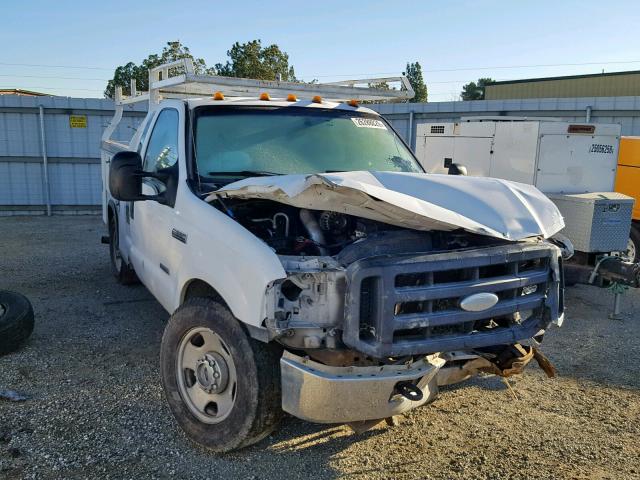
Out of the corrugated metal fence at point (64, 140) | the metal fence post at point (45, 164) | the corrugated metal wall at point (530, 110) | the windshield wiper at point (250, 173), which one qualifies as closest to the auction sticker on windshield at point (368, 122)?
the windshield wiper at point (250, 173)

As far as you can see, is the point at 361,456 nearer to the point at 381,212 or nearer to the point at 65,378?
the point at 381,212

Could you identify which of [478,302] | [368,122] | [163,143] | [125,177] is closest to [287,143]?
[368,122]

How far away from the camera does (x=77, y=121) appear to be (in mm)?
13891

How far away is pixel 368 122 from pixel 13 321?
352 centimetres

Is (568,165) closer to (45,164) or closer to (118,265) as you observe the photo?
(118,265)

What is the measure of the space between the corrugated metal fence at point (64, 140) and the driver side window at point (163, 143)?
8.99m

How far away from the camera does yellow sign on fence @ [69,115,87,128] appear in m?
13.9

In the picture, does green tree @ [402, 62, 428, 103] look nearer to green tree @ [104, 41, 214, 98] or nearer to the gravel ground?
green tree @ [104, 41, 214, 98]

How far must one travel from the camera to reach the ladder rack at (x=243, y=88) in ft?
16.3

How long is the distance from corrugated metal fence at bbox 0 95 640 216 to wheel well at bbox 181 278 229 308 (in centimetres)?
1063

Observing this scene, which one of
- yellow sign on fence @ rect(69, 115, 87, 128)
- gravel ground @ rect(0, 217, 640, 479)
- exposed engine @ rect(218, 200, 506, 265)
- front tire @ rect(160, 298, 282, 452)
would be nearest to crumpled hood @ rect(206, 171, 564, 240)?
exposed engine @ rect(218, 200, 506, 265)

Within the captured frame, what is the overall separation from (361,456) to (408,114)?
11696 millimetres

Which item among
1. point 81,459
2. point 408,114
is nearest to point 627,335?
point 81,459

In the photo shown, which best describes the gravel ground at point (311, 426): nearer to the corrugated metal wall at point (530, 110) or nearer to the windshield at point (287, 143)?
the windshield at point (287, 143)
